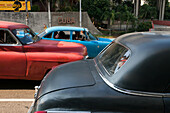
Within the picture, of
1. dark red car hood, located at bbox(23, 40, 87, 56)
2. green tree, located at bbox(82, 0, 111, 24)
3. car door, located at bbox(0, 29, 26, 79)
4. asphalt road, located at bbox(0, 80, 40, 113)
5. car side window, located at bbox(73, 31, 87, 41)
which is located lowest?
asphalt road, located at bbox(0, 80, 40, 113)

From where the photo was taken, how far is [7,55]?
13.6 ft

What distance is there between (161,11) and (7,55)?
3281cm

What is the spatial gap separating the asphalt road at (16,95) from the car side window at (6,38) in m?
1.25

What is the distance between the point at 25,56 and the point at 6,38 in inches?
30.6

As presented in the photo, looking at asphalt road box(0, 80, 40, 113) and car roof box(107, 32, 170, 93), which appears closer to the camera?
car roof box(107, 32, 170, 93)

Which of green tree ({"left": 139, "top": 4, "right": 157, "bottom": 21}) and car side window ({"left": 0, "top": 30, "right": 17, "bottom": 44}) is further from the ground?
green tree ({"left": 139, "top": 4, "right": 157, "bottom": 21})

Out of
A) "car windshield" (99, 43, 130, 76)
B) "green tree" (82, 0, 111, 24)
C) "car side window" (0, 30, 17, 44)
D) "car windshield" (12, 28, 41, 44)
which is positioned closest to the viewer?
"car windshield" (99, 43, 130, 76)

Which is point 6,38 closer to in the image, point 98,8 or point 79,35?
point 79,35

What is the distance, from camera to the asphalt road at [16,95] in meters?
3.55

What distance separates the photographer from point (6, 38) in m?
4.40

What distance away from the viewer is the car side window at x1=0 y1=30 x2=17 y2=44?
438 cm

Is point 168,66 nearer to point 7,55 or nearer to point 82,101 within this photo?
point 82,101

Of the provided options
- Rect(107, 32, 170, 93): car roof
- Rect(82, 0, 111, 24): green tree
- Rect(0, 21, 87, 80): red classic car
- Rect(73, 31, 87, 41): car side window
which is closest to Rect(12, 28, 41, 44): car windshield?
Rect(0, 21, 87, 80): red classic car

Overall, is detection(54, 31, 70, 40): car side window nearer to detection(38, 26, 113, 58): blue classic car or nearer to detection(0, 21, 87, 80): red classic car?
detection(38, 26, 113, 58): blue classic car
